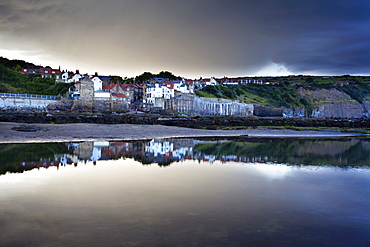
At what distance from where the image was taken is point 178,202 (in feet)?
28.3

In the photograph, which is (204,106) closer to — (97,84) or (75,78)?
(97,84)

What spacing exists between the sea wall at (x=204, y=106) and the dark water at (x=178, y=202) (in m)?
55.8

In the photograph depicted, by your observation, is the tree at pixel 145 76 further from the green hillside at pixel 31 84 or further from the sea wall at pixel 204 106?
the green hillside at pixel 31 84

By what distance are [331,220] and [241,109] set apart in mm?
89864

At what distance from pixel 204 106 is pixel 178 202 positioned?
76.4 meters

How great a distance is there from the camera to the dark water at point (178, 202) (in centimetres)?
609

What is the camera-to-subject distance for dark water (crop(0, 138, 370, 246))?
6.09m

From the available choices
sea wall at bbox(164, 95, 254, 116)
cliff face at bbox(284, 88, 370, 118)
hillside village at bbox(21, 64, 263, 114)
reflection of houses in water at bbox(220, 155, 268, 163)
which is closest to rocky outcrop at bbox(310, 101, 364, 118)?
cliff face at bbox(284, 88, 370, 118)

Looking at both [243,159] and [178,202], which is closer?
[178,202]

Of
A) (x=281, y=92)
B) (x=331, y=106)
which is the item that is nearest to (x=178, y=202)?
(x=331, y=106)

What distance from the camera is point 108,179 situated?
37.7 ft

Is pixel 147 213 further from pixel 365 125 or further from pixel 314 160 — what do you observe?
pixel 365 125

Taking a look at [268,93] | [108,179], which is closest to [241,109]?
[268,93]

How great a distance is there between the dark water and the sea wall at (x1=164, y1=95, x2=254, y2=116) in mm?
55811
